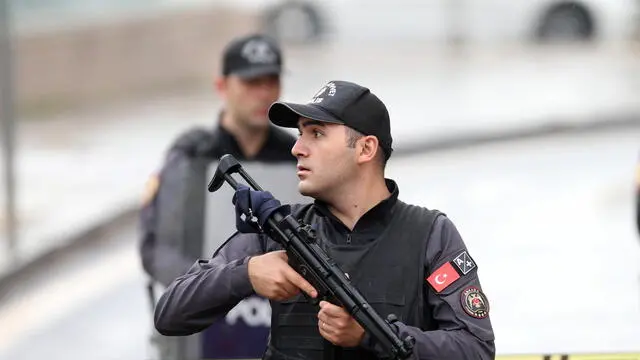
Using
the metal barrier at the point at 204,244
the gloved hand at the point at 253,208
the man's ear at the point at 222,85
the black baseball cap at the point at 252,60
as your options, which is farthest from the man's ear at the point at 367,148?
the man's ear at the point at 222,85

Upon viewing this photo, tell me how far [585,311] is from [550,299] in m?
0.56

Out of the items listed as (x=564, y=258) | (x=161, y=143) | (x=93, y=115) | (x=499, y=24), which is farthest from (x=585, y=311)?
(x=499, y=24)

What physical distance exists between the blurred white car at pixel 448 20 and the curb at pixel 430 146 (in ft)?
17.2

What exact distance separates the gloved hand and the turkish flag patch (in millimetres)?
434

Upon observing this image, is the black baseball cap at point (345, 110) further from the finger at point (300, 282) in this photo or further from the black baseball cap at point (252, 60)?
the black baseball cap at point (252, 60)

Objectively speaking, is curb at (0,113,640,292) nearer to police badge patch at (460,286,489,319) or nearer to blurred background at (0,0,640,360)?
blurred background at (0,0,640,360)

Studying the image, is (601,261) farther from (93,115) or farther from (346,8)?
(346,8)

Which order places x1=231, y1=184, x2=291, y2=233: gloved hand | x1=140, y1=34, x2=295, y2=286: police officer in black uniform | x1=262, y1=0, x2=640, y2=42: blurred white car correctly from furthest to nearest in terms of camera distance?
1. x1=262, y1=0, x2=640, y2=42: blurred white car
2. x1=140, y1=34, x2=295, y2=286: police officer in black uniform
3. x1=231, y1=184, x2=291, y2=233: gloved hand

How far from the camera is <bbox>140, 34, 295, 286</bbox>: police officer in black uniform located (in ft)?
20.0

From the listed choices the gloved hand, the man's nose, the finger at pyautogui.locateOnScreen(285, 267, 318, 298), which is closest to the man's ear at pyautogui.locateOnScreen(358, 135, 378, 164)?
the man's nose

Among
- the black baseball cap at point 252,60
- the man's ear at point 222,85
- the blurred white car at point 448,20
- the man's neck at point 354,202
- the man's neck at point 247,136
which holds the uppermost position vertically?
the blurred white car at point 448,20

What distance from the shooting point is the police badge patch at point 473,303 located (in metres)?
3.90

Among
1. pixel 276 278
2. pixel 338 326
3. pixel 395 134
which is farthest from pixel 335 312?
pixel 395 134

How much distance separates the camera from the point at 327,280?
371 centimetres
